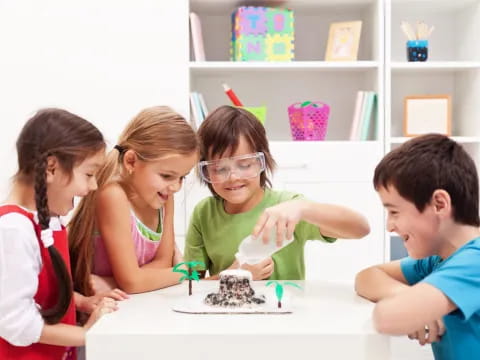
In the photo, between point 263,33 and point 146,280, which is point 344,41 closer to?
point 263,33

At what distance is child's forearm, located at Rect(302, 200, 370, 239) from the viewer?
1.41 m

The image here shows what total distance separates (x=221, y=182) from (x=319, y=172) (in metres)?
1.24

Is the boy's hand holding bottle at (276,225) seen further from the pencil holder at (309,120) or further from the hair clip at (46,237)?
the pencil holder at (309,120)

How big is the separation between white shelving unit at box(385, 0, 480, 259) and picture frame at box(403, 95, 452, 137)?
8 centimetres

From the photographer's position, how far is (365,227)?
1.50 m

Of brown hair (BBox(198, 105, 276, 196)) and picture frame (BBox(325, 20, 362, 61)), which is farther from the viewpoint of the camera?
picture frame (BBox(325, 20, 362, 61))

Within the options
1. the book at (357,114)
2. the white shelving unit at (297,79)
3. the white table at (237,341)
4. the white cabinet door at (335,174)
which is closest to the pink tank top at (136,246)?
the white table at (237,341)

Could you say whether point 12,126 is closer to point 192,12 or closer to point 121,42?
point 121,42

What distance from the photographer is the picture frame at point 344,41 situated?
2.90 metres

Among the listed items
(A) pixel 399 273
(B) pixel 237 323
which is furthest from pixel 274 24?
(B) pixel 237 323

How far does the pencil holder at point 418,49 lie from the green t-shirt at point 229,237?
1.44m

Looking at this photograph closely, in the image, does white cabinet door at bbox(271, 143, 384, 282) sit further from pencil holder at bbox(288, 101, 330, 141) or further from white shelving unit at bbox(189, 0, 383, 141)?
white shelving unit at bbox(189, 0, 383, 141)

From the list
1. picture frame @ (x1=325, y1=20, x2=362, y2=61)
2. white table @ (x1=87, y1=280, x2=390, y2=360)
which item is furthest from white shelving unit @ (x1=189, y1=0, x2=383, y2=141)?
white table @ (x1=87, y1=280, x2=390, y2=360)

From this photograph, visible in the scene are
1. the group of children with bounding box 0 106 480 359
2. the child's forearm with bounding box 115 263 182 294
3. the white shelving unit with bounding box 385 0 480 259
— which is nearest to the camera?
the group of children with bounding box 0 106 480 359
